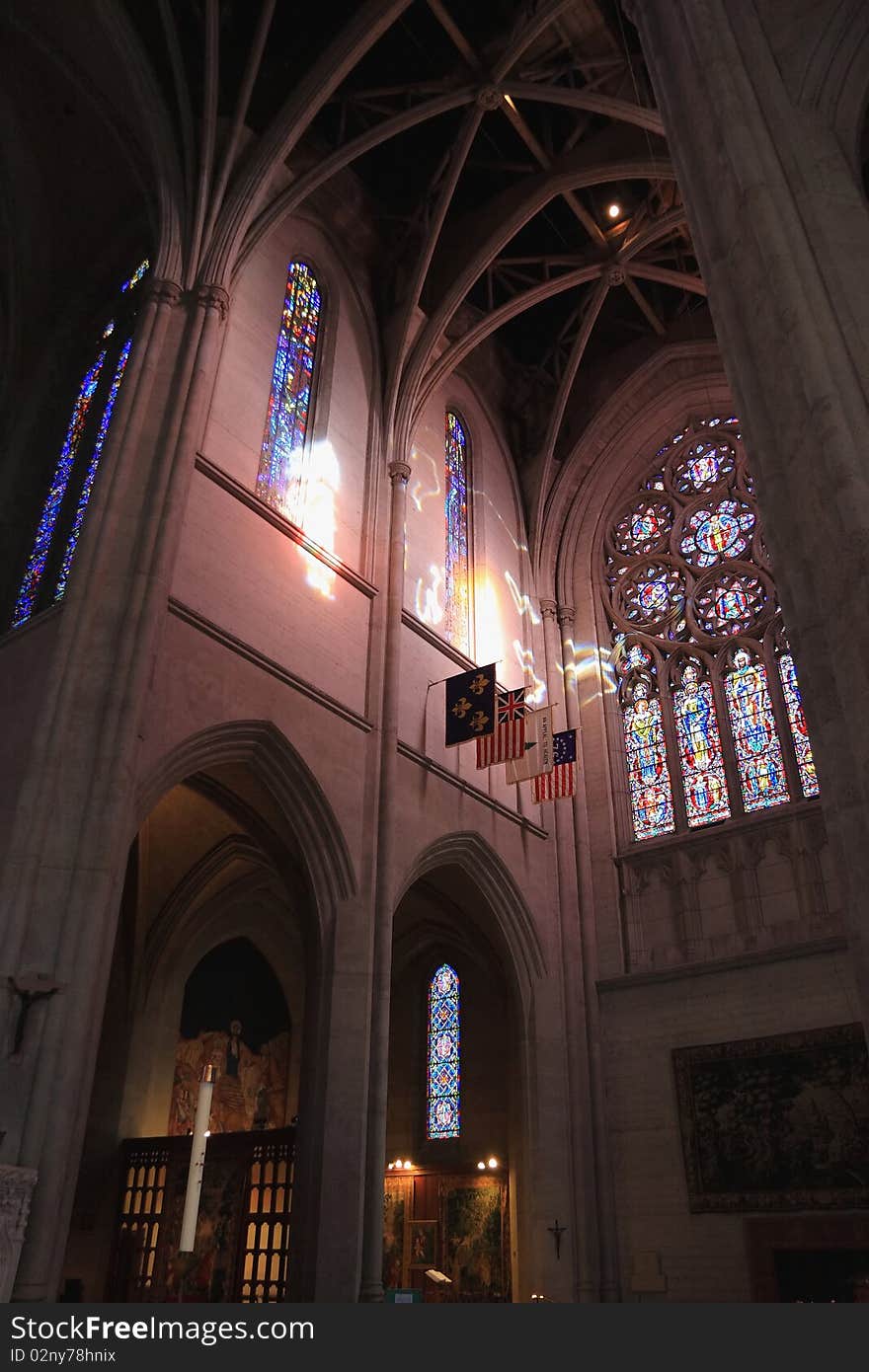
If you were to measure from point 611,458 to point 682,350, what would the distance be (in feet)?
7.20

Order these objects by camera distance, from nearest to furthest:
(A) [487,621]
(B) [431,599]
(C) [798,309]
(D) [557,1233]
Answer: (C) [798,309] → (D) [557,1233] → (B) [431,599] → (A) [487,621]

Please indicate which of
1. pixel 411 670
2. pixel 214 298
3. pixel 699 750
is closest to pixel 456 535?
pixel 411 670

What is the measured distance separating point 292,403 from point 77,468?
2920mm

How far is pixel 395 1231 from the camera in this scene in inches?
579

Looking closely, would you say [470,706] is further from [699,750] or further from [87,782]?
[87,782]

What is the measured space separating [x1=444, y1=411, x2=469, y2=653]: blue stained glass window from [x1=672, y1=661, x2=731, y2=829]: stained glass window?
3473mm

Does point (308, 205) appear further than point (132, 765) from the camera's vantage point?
Yes

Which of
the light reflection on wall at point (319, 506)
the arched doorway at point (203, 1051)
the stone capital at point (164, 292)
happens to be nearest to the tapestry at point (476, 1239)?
the arched doorway at point (203, 1051)

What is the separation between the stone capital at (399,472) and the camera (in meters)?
13.7

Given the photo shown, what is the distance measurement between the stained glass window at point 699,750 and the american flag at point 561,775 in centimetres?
251

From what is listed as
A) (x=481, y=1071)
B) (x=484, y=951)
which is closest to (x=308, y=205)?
(x=484, y=951)

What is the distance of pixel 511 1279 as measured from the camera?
12.9 meters

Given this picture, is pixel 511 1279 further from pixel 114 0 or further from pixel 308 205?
pixel 114 0

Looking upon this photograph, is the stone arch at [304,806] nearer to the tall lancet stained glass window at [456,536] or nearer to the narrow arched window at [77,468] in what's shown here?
the narrow arched window at [77,468]
